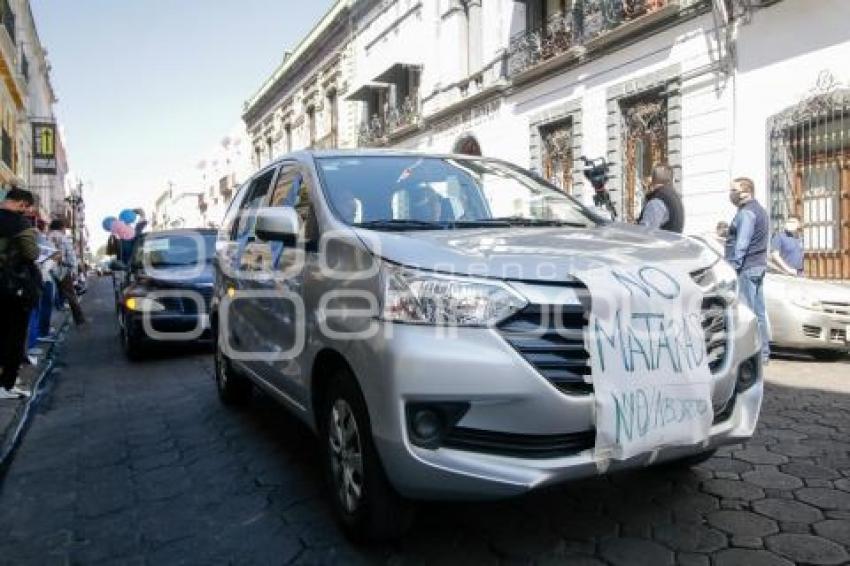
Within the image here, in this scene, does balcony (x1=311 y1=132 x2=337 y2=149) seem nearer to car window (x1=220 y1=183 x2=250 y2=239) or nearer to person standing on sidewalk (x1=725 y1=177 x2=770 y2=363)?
person standing on sidewalk (x1=725 y1=177 x2=770 y2=363)

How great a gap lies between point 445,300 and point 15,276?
4530 millimetres

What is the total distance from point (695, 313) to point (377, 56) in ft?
74.6

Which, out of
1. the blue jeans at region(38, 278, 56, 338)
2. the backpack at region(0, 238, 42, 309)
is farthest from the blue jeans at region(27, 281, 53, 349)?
the backpack at region(0, 238, 42, 309)

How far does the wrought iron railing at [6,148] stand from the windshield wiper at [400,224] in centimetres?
2388

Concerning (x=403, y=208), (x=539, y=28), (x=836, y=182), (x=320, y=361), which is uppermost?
(x=539, y=28)

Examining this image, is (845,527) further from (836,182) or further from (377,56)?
(377,56)

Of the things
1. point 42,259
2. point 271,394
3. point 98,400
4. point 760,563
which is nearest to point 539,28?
point 42,259

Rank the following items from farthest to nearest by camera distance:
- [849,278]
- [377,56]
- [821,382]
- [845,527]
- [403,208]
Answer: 1. [377,56]
2. [849,278]
3. [821,382]
4. [403,208]
5. [845,527]

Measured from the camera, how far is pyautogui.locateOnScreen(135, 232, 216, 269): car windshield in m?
8.89

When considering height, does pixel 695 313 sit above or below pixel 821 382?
above

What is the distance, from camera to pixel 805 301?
25.2 ft

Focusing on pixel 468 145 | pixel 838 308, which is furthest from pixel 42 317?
pixel 468 145

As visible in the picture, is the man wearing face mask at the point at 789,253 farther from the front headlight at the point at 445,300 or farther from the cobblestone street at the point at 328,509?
the front headlight at the point at 445,300

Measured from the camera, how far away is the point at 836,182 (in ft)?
35.6
